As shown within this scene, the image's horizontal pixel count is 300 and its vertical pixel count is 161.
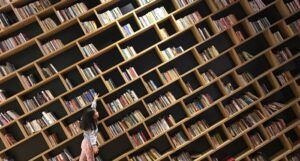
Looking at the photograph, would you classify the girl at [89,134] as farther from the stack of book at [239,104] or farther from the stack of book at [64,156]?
the stack of book at [239,104]

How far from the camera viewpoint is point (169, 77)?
16.1ft

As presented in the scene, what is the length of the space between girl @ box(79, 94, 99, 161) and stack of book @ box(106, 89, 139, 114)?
1.44 feet

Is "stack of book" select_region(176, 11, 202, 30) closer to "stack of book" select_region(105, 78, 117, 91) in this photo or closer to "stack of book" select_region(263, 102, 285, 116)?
"stack of book" select_region(105, 78, 117, 91)

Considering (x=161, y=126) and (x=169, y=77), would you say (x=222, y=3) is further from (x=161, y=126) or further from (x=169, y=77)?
(x=161, y=126)

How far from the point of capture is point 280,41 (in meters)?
5.08

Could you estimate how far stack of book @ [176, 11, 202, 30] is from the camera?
4.93 metres

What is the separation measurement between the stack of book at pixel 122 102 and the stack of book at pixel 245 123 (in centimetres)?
149

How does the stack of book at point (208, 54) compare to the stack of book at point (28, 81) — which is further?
the stack of book at point (208, 54)

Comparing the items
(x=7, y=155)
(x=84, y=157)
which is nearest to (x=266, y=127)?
(x=84, y=157)

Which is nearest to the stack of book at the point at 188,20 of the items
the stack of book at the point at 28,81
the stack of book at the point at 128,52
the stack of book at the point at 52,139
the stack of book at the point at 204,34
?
the stack of book at the point at 204,34

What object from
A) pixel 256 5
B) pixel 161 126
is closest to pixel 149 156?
pixel 161 126

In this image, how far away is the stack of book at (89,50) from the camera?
190 inches

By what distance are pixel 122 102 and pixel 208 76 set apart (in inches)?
51.6

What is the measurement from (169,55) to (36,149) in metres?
2.42
